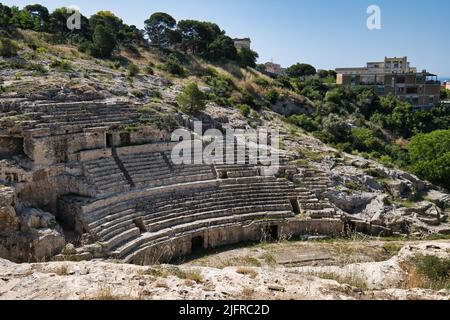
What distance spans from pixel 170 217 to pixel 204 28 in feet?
105

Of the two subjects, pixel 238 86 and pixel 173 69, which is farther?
pixel 238 86

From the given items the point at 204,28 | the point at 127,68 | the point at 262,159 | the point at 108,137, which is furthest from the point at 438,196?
the point at 204,28

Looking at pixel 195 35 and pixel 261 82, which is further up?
pixel 195 35

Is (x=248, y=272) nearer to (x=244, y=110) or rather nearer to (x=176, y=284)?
(x=176, y=284)

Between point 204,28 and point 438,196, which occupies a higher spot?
point 204,28

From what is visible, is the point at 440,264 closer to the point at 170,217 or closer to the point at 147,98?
the point at 170,217

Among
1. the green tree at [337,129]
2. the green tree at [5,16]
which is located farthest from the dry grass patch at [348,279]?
the green tree at [5,16]

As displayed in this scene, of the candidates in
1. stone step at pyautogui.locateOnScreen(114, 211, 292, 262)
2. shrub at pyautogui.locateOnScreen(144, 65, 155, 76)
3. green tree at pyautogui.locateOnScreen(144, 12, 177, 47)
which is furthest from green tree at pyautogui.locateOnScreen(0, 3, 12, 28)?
stone step at pyautogui.locateOnScreen(114, 211, 292, 262)

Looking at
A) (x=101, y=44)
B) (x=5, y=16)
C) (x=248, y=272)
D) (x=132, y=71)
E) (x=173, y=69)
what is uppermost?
(x=5, y=16)

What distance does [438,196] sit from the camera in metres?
20.5

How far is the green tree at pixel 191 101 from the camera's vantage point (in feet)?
79.2

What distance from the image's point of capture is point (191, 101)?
2417 centimetres

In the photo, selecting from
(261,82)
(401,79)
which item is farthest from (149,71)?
(401,79)

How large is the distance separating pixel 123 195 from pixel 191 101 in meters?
9.97
